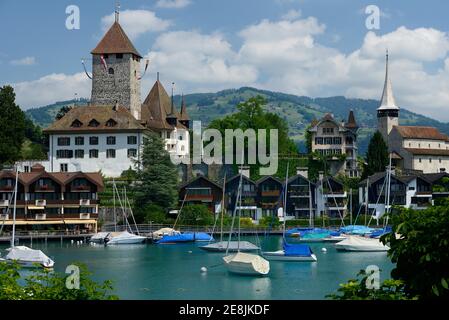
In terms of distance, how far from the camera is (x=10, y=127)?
3095 inches

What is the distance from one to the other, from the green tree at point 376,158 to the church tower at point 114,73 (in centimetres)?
2410

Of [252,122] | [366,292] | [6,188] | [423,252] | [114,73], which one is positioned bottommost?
[366,292]

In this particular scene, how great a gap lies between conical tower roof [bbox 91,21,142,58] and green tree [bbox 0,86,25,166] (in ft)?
31.8

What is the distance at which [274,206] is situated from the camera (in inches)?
3071

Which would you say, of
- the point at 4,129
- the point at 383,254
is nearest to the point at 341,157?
the point at 383,254

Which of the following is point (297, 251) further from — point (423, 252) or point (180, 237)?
point (423, 252)

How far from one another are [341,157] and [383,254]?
87.1 ft

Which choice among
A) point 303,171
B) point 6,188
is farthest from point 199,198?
point 6,188

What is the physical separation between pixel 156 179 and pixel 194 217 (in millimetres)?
4833

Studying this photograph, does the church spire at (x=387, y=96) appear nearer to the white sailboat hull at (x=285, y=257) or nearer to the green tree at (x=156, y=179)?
the green tree at (x=156, y=179)

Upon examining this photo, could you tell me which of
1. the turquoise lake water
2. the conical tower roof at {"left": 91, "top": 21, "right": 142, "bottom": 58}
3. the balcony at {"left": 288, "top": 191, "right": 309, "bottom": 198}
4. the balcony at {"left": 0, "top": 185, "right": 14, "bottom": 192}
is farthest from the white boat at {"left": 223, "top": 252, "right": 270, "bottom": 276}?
the conical tower roof at {"left": 91, "top": 21, "right": 142, "bottom": 58}

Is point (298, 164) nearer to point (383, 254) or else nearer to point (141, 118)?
point (141, 118)

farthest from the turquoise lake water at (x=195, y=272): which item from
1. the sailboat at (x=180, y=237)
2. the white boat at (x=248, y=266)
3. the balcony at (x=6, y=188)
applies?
the balcony at (x=6, y=188)

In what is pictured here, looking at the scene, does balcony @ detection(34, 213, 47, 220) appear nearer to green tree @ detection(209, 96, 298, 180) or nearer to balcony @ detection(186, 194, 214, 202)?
balcony @ detection(186, 194, 214, 202)
